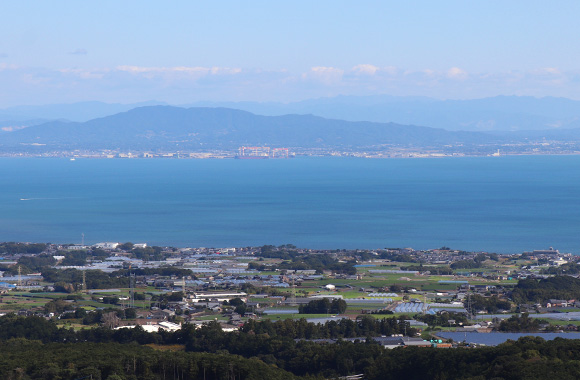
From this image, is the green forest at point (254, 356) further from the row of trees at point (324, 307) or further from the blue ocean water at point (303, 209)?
the blue ocean water at point (303, 209)

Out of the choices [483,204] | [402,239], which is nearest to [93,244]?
[402,239]

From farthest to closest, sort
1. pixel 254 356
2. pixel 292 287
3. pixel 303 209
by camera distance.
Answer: pixel 303 209
pixel 292 287
pixel 254 356

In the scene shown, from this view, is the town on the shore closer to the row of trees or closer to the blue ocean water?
the row of trees

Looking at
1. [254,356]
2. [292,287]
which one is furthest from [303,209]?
[254,356]

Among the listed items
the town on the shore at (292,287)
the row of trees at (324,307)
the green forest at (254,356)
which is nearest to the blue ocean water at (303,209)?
the town on the shore at (292,287)

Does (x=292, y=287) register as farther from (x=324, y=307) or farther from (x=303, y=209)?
(x=303, y=209)

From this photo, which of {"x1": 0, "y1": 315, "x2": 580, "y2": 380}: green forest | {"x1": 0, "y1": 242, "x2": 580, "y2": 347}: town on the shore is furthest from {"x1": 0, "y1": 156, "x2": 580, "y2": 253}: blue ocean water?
{"x1": 0, "y1": 315, "x2": 580, "y2": 380}: green forest

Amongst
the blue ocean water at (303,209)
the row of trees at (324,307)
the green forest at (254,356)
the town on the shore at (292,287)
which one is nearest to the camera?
the green forest at (254,356)

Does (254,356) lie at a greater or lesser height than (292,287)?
greater
